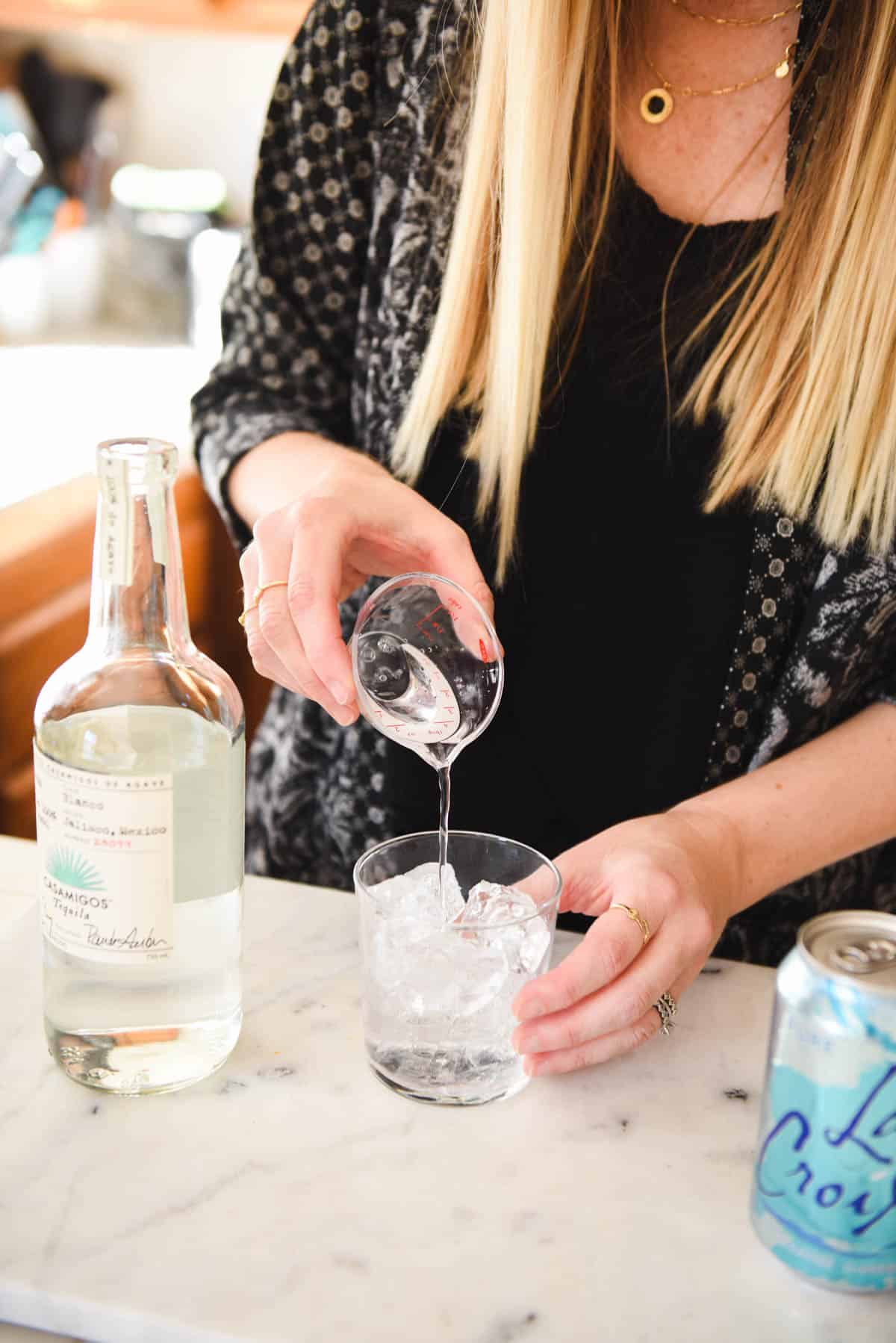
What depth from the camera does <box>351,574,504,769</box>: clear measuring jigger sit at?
0.83 meters

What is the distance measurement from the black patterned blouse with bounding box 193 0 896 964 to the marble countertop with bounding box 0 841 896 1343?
Result: 0.39m

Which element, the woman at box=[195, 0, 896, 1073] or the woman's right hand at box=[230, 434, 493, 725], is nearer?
the woman's right hand at box=[230, 434, 493, 725]

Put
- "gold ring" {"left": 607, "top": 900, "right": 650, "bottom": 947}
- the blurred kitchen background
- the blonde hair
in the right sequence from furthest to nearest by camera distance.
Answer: the blurred kitchen background
the blonde hair
"gold ring" {"left": 607, "top": 900, "right": 650, "bottom": 947}

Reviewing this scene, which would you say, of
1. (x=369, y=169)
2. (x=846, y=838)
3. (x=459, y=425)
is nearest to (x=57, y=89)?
(x=369, y=169)

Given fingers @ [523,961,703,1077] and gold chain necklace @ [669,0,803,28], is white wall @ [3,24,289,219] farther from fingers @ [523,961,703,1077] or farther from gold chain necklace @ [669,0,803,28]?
fingers @ [523,961,703,1077]

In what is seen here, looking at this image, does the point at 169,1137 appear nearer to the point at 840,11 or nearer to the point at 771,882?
the point at 771,882

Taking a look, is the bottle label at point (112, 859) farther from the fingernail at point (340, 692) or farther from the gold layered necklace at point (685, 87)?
the gold layered necklace at point (685, 87)

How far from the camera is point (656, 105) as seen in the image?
1143 mm

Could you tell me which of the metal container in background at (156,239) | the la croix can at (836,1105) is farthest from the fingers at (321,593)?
the metal container in background at (156,239)

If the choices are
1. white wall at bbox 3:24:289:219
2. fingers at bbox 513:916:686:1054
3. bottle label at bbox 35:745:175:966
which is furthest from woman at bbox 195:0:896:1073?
white wall at bbox 3:24:289:219

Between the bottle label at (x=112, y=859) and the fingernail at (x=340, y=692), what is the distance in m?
0.14

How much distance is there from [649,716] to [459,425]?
0.32 metres

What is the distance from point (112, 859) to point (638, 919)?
1.01 ft

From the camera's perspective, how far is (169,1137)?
0.69 meters
